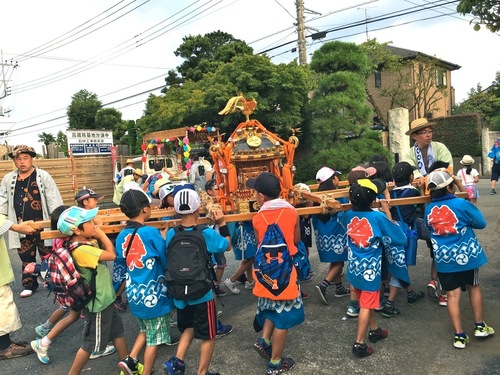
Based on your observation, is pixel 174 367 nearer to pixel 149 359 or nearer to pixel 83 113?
pixel 149 359

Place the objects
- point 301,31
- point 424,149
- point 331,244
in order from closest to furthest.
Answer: point 331,244 < point 424,149 < point 301,31

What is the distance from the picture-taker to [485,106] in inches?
1102

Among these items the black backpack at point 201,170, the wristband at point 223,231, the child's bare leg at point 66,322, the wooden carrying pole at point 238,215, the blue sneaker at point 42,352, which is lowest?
the blue sneaker at point 42,352

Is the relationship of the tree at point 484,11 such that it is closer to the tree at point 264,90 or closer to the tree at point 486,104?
the tree at point 264,90

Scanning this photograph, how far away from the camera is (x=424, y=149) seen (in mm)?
4914

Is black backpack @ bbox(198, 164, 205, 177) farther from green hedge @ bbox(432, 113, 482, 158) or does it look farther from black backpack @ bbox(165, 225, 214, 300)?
green hedge @ bbox(432, 113, 482, 158)

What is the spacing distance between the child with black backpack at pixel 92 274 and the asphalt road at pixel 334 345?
1.51 feet

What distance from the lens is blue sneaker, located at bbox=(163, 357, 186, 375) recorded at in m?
3.03

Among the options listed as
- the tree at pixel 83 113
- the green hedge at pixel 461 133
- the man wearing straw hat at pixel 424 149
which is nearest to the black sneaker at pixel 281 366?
the man wearing straw hat at pixel 424 149

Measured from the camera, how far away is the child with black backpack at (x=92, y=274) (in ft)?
10.2

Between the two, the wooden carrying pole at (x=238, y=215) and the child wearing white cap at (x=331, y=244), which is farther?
the child wearing white cap at (x=331, y=244)

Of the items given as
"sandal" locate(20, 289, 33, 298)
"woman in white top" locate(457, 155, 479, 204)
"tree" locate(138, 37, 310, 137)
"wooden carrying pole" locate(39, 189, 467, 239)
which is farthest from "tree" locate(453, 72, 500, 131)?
"sandal" locate(20, 289, 33, 298)

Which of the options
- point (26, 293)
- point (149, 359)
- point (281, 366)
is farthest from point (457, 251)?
point (26, 293)

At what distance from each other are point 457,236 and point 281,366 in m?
1.85
